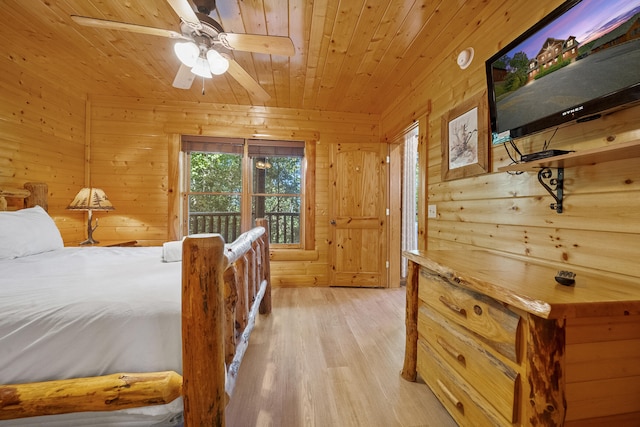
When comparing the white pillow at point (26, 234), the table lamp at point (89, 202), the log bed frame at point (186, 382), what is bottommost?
the log bed frame at point (186, 382)

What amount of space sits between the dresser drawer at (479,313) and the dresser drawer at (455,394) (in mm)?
251

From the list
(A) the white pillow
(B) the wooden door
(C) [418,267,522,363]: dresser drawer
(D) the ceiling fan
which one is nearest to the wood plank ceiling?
(D) the ceiling fan

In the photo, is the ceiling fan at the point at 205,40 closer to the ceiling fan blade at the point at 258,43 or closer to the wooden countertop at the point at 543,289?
the ceiling fan blade at the point at 258,43

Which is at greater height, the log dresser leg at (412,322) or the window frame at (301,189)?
the window frame at (301,189)

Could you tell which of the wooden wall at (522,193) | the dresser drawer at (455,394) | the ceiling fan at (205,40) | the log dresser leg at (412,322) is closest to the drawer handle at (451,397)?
the dresser drawer at (455,394)

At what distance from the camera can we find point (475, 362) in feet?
3.39

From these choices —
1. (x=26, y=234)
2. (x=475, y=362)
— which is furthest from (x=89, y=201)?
(x=475, y=362)

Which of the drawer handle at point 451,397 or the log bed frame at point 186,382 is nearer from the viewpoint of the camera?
the log bed frame at point 186,382

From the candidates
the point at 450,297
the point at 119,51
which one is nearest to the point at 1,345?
the point at 450,297

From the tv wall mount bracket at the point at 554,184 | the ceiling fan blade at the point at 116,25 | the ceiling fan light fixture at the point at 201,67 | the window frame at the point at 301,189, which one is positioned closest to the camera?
the tv wall mount bracket at the point at 554,184

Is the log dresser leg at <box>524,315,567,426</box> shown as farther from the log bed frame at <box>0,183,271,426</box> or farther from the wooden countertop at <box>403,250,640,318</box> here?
the log bed frame at <box>0,183,271,426</box>

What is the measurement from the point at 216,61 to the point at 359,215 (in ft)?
8.17

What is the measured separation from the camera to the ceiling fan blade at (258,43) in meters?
1.59

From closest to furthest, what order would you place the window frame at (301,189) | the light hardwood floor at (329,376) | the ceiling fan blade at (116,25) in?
the light hardwood floor at (329,376)
the ceiling fan blade at (116,25)
the window frame at (301,189)
